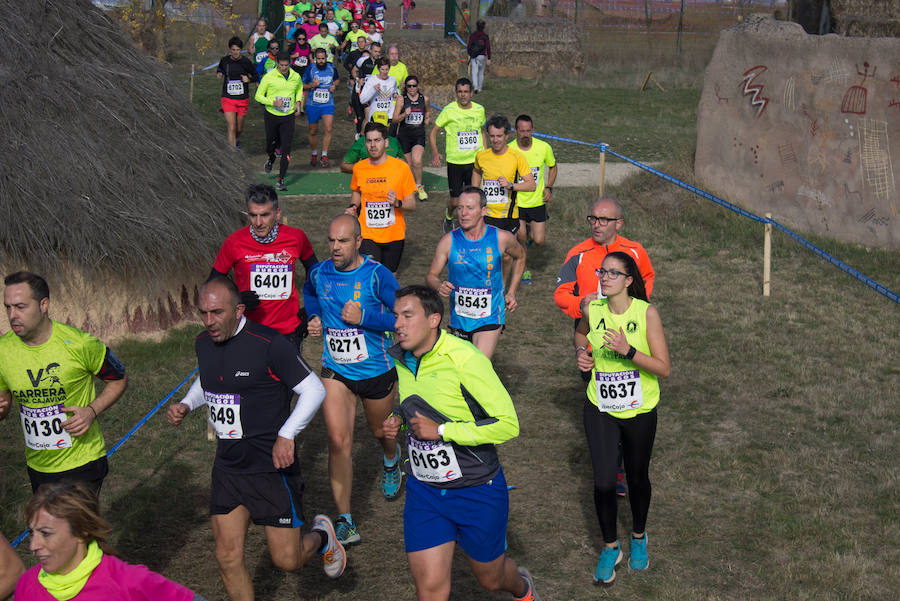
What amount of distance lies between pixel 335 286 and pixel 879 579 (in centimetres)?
374

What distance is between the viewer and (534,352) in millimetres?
10398

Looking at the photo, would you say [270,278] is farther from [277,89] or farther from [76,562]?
[277,89]

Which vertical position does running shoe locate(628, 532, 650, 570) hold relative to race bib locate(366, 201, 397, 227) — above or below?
below

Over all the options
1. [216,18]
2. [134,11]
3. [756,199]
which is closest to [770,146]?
[756,199]

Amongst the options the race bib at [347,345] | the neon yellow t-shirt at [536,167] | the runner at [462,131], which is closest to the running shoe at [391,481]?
the race bib at [347,345]

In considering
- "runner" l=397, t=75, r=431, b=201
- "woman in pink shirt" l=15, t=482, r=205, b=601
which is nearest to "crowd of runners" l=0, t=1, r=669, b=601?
"woman in pink shirt" l=15, t=482, r=205, b=601

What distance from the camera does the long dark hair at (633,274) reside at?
19.0ft

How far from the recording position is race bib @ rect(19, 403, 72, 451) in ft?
17.6

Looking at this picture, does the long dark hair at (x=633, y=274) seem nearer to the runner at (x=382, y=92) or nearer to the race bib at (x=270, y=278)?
the race bib at (x=270, y=278)

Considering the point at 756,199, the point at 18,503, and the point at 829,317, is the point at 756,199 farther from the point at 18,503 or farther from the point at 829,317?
the point at 18,503

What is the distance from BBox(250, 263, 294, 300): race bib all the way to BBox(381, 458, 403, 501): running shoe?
1446 mm

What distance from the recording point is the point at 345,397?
6.81 meters

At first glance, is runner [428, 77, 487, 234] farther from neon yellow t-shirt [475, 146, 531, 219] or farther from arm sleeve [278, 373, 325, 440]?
arm sleeve [278, 373, 325, 440]

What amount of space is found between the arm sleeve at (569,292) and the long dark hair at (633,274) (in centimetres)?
90
